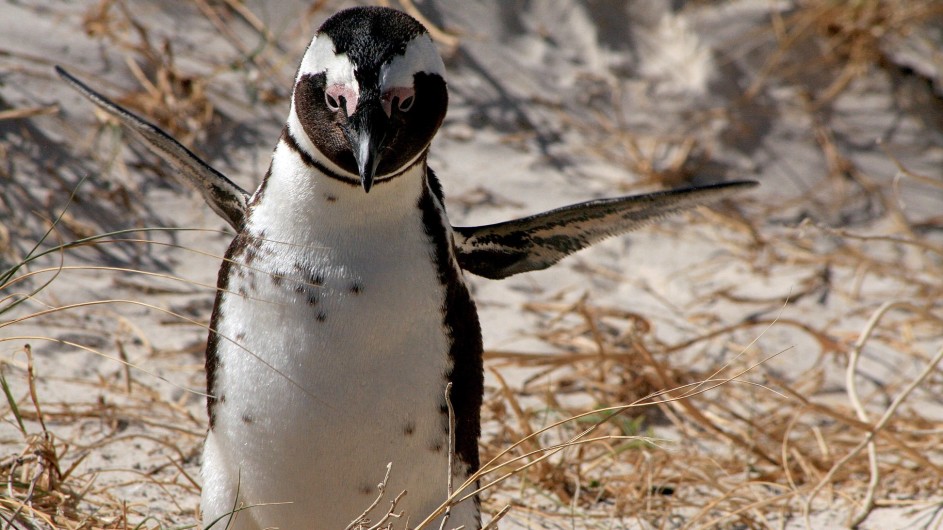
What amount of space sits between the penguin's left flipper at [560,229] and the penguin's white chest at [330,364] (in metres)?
0.22

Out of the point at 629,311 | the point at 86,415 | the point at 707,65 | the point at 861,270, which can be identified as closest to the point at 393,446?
the point at 86,415

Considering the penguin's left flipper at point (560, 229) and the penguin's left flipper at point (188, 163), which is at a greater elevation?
the penguin's left flipper at point (188, 163)

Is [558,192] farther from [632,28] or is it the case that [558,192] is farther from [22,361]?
[22,361]

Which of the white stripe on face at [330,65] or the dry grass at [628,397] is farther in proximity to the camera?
the dry grass at [628,397]

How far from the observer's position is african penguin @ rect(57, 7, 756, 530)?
1.32 m

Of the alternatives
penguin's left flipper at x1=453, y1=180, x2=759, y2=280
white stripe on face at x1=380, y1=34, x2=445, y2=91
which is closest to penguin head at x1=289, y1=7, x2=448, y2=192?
white stripe on face at x1=380, y1=34, x2=445, y2=91

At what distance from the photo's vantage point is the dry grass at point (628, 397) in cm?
180

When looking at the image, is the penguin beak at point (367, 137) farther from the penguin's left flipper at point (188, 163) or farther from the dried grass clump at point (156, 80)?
the dried grass clump at point (156, 80)

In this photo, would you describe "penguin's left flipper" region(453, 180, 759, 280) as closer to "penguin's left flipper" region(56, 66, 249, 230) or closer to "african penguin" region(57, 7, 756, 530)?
"african penguin" region(57, 7, 756, 530)

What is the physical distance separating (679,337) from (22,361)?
1.83m

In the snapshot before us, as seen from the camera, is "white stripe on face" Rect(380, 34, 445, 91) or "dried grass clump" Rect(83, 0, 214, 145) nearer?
"white stripe on face" Rect(380, 34, 445, 91)

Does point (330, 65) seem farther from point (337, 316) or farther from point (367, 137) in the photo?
point (337, 316)

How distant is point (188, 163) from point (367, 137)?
20.2 inches

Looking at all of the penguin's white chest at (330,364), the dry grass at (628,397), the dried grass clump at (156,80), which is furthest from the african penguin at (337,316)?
the dried grass clump at (156,80)
